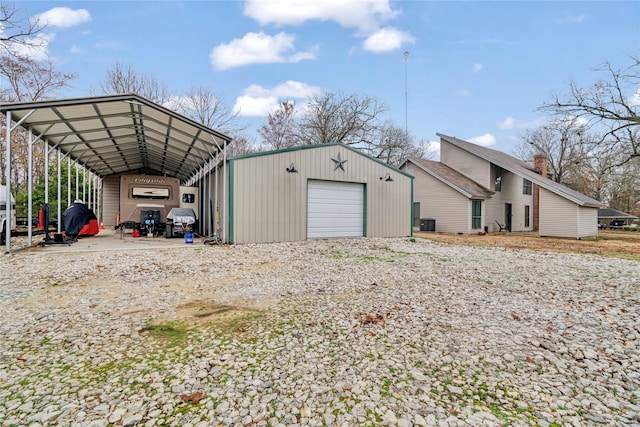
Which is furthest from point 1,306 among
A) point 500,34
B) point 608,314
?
point 500,34

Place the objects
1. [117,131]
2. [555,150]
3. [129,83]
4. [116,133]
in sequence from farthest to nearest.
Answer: [555,150]
[129,83]
[116,133]
[117,131]

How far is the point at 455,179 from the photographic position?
19.0 meters

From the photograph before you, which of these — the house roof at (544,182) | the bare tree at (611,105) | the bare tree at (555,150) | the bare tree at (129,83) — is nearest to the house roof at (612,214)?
the bare tree at (555,150)

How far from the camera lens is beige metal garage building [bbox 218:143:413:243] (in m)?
10.5

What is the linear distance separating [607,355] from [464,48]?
14.9m

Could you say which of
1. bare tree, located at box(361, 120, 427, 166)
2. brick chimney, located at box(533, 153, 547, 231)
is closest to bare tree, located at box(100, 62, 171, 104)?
bare tree, located at box(361, 120, 427, 166)

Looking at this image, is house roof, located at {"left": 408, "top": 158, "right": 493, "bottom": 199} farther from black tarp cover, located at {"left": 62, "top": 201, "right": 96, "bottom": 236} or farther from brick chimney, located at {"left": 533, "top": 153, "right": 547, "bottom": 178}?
black tarp cover, located at {"left": 62, "top": 201, "right": 96, "bottom": 236}

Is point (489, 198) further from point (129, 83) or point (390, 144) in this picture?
point (129, 83)

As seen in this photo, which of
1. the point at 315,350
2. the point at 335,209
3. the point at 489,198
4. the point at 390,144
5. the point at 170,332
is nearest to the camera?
the point at 315,350

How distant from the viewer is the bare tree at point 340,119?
2516 cm

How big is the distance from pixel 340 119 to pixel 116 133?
17.1m

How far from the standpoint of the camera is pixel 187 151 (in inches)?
539

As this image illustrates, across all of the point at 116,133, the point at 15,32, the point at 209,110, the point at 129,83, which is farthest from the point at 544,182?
the point at 129,83

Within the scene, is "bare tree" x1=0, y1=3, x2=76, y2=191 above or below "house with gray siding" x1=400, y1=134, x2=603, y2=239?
above
